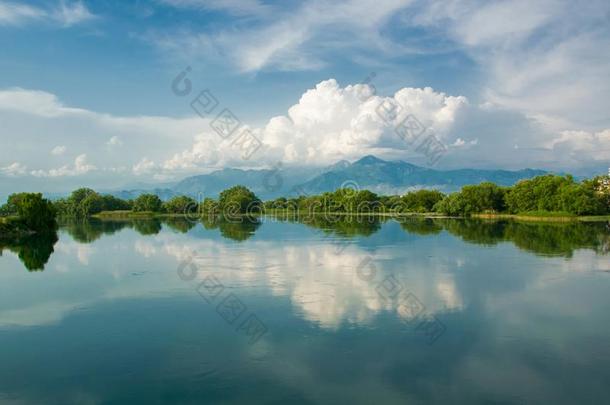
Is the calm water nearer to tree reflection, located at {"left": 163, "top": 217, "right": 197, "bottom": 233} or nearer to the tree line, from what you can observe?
tree reflection, located at {"left": 163, "top": 217, "right": 197, "bottom": 233}

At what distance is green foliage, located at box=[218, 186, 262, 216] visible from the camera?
116325 mm

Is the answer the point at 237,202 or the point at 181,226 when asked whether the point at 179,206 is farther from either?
the point at 181,226

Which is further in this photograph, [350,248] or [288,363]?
[350,248]

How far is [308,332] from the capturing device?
11570 millimetres

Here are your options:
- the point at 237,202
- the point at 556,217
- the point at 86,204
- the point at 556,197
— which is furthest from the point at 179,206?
the point at 556,217

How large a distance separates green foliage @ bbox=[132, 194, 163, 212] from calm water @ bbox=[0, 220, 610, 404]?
308 feet

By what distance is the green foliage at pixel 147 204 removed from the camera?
114 m

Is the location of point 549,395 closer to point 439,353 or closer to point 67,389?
point 439,353

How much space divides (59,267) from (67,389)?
56.9 ft

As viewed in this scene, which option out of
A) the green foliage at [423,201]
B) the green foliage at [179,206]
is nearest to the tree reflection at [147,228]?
the green foliage at [179,206]

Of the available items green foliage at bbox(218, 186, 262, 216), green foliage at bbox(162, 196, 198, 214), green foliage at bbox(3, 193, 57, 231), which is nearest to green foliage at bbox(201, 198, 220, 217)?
green foliage at bbox(218, 186, 262, 216)

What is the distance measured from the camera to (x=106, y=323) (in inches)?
505

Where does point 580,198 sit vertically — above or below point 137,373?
above

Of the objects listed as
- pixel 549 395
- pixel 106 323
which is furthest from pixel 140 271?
pixel 549 395
